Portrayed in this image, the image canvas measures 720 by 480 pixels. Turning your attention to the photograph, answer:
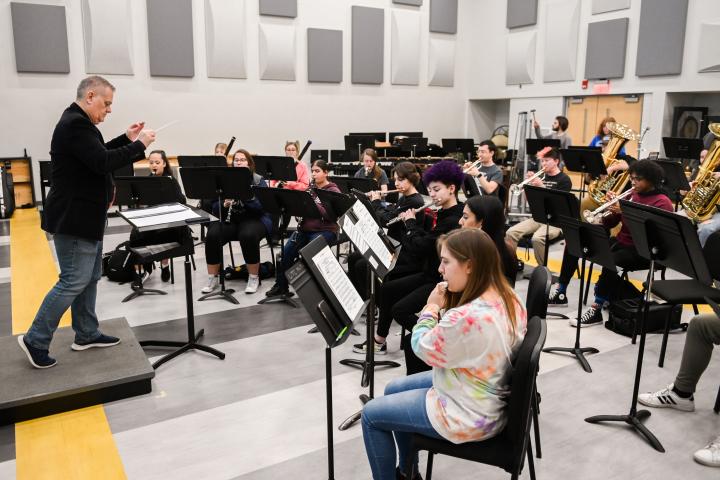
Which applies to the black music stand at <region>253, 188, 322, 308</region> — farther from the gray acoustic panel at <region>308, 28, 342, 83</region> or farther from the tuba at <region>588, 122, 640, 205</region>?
the gray acoustic panel at <region>308, 28, 342, 83</region>

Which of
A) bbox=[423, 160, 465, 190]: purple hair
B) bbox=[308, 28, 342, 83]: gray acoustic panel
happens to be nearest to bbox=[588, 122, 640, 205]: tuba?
bbox=[423, 160, 465, 190]: purple hair

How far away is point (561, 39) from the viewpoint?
12.1m

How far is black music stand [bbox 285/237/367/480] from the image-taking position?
7.46 feet

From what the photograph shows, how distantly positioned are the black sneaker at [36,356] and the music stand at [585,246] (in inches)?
137

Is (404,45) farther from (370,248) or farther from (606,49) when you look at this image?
(370,248)

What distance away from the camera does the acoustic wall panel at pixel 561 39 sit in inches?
466

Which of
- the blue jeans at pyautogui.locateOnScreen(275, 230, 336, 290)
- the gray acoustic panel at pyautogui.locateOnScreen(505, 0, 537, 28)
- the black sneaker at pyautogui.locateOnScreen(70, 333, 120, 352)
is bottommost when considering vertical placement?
the black sneaker at pyautogui.locateOnScreen(70, 333, 120, 352)

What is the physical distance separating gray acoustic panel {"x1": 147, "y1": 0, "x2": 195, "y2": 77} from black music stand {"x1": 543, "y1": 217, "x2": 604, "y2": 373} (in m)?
9.13

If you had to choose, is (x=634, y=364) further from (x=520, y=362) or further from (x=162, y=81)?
(x=162, y=81)

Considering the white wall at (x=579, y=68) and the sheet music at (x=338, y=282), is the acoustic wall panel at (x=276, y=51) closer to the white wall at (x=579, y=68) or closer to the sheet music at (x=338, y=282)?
the white wall at (x=579, y=68)

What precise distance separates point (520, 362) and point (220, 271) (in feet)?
13.6

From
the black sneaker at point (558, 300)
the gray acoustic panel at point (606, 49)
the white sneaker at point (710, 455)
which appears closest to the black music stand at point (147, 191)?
the black sneaker at point (558, 300)

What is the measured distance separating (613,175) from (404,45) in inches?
326

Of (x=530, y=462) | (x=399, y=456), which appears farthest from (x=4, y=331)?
(x=530, y=462)
